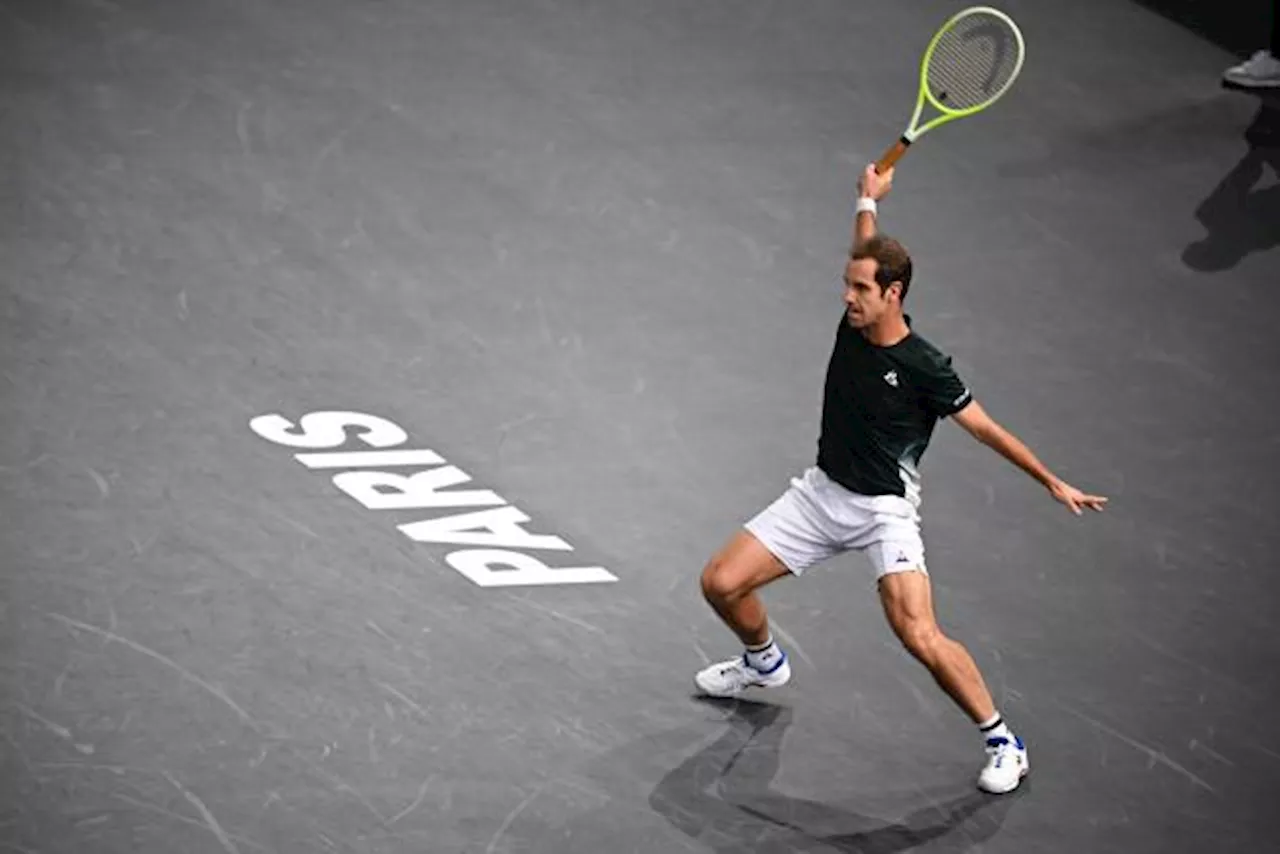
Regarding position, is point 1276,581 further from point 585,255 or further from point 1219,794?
point 585,255

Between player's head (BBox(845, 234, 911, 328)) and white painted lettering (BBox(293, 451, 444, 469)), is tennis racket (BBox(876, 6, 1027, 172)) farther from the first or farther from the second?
white painted lettering (BBox(293, 451, 444, 469))

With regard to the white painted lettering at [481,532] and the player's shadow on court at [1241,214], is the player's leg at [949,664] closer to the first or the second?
the white painted lettering at [481,532]

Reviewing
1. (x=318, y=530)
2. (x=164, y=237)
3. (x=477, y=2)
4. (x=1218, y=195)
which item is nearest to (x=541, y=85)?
(x=477, y=2)

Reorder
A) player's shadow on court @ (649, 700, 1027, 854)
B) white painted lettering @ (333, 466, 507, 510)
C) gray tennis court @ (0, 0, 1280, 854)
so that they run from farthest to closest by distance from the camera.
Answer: white painted lettering @ (333, 466, 507, 510), gray tennis court @ (0, 0, 1280, 854), player's shadow on court @ (649, 700, 1027, 854)

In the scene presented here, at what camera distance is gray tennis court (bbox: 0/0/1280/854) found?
32.4ft

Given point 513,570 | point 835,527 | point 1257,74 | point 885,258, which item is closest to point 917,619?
point 835,527

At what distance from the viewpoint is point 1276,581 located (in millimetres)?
11539

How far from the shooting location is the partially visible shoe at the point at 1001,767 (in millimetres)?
10000

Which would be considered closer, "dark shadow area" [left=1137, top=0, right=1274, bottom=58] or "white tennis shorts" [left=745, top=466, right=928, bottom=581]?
"white tennis shorts" [left=745, top=466, right=928, bottom=581]

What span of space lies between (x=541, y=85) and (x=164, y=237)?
2.70 m

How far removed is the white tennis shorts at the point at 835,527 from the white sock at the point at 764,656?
381mm

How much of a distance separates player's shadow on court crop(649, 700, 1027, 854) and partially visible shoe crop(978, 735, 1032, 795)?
0.16 feet

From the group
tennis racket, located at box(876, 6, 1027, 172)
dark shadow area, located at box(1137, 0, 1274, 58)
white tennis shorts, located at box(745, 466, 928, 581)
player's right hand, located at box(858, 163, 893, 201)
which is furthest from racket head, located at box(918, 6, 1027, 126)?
dark shadow area, located at box(1137, 0, 1274, 58)

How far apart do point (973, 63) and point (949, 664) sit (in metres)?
3.04
